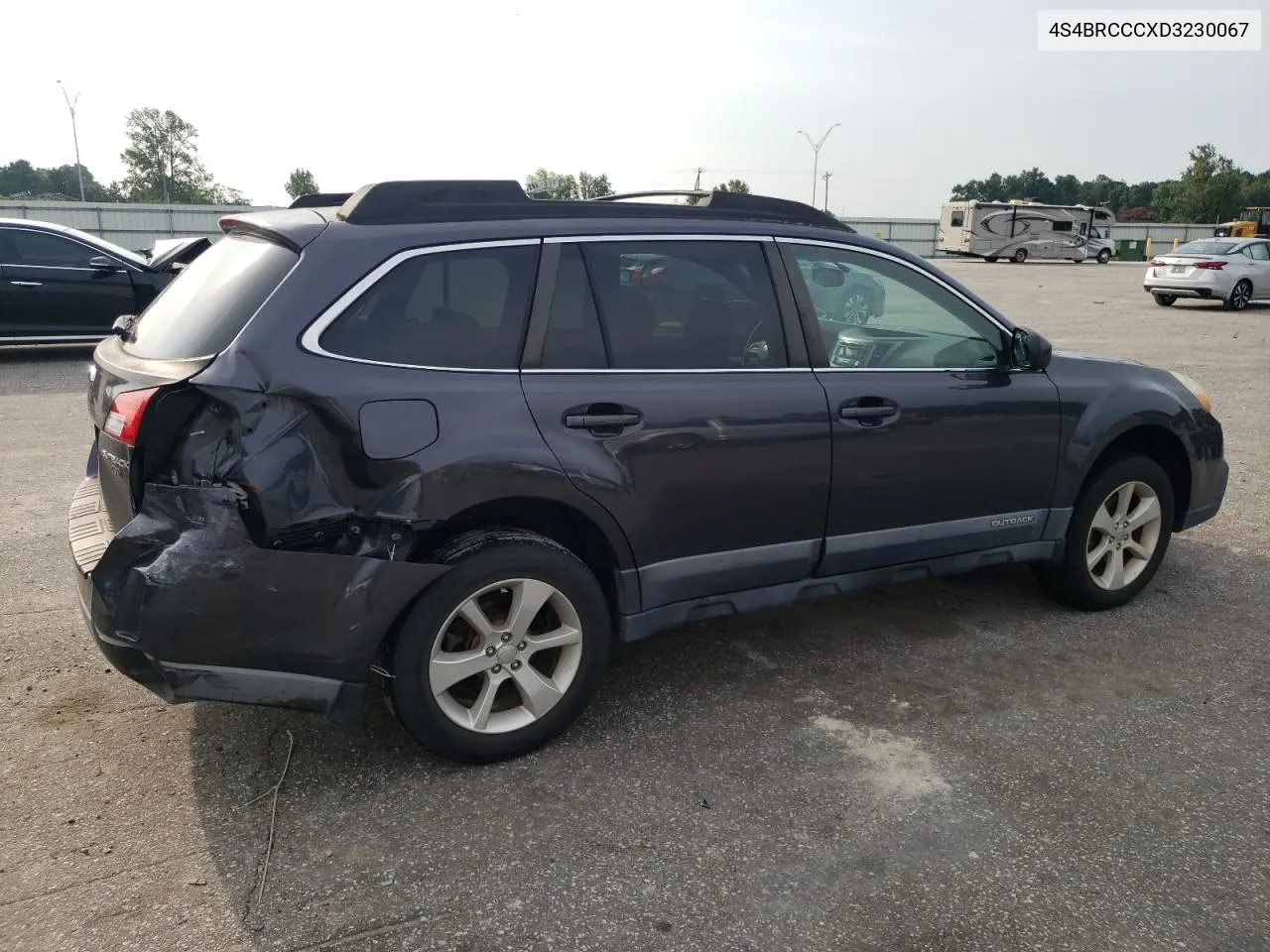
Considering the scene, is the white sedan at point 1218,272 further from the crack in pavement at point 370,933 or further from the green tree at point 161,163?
the green tree at point 161,163

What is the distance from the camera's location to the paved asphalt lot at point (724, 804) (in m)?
2.62

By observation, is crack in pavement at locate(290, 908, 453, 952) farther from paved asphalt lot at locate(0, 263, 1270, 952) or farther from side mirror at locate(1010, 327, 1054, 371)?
side mirror at locate(1010, 327, 1054, 371)

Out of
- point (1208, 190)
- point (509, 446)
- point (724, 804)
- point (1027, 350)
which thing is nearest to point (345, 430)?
point (509, 446)

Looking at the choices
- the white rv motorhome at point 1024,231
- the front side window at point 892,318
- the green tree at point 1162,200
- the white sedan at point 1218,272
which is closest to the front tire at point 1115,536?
the front side window at point 892,318

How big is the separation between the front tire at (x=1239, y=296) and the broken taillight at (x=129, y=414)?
78.4 feet

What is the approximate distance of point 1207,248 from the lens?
22250mm

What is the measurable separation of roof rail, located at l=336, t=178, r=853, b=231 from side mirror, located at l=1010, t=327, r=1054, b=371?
1039 mm

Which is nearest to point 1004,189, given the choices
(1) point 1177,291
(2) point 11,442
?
(1) point 1177,291

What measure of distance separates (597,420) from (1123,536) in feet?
9.23

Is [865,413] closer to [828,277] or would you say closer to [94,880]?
[828,277]

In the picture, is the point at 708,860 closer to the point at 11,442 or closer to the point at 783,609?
the point at 783,609

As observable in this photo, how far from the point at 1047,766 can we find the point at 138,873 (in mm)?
2772

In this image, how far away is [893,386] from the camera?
400cm

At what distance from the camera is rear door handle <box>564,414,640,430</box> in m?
3.33
